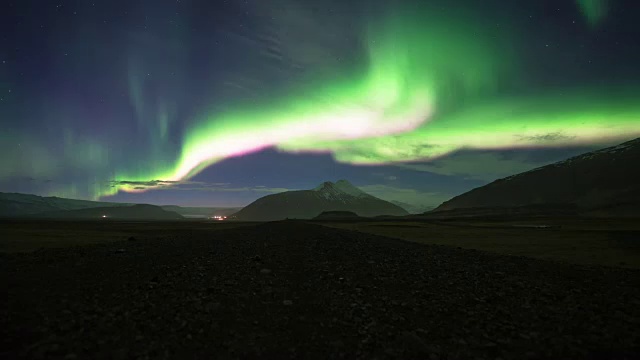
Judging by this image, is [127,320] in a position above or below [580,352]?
above

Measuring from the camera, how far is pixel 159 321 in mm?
8531

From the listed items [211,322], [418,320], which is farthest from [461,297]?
[211,322]

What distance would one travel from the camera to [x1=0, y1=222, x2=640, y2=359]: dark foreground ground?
291 inches

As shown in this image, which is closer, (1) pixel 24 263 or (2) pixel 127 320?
(2) pixel 127 320

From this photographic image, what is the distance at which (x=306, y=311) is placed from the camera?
9977 mm

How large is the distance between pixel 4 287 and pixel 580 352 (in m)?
16.8

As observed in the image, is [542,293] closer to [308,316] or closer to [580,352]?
[580,352]

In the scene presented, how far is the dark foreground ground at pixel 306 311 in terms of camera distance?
7.39 metres

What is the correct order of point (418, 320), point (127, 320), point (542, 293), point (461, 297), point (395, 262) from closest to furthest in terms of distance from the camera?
point (127, 320)
point (418, 320)
point (461, 297)
point (542, 293)
point (395, 262)

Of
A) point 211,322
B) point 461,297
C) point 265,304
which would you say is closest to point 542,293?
point 461,297

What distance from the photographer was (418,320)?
9461 millimetres

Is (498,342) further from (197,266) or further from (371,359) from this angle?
(197,266)

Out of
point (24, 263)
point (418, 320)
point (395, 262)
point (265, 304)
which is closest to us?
point (418, 320)

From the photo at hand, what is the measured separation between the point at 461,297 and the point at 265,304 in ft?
23.0
